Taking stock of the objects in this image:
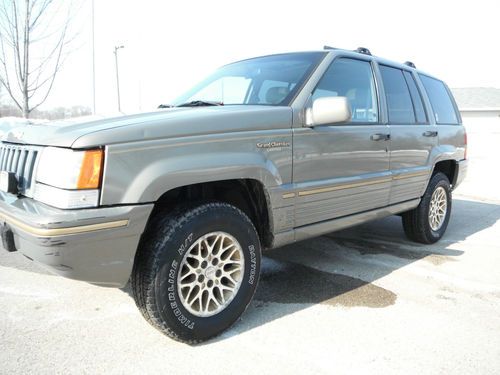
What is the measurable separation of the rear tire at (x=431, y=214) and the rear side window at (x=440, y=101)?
0.69 meters

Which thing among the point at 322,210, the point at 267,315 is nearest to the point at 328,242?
the point at 322,210

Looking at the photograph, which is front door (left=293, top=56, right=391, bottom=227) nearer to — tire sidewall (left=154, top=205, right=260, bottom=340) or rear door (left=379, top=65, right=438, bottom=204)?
rear door (left=379, top=65, right=438, bottom=204)

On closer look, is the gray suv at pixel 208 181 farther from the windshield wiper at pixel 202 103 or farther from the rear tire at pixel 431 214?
the rear tire at pixel 431 214

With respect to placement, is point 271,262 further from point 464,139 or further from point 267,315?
point 464,139

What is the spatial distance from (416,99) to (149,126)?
3179 millimetres

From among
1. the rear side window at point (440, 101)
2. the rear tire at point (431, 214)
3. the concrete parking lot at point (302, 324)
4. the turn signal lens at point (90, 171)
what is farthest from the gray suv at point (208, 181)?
the rear side window at point (440, 101)

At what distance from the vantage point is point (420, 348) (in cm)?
239

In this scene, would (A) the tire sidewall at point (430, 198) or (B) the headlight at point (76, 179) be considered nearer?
(B) the headlight at point (76, 179)

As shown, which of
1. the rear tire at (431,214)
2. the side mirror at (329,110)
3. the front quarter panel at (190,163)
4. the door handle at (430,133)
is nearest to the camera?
the front quarter panel at (190,163)

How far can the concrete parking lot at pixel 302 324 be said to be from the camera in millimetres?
A: 2234

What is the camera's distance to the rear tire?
447 centimetres

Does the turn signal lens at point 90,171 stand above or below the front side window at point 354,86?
below

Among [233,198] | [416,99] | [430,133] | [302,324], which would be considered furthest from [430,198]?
[233,198]

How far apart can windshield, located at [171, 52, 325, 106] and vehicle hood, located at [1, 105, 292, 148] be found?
31cm
